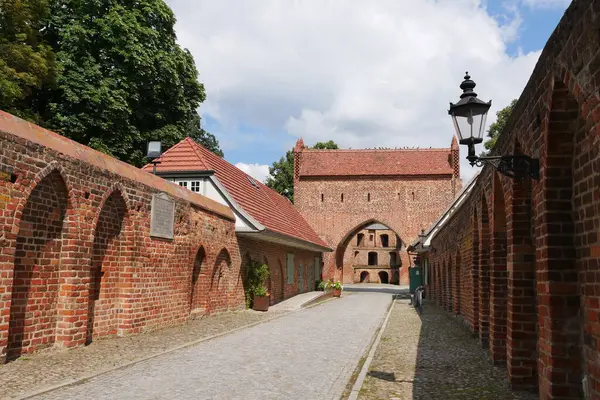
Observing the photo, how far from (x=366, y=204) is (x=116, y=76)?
2338 centimetres

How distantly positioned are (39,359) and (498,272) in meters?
7.24

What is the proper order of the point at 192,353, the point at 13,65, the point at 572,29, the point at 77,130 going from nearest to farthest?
the point at 572,29 < the point at 192,353 < the point at 13,65 < the point at 77,130

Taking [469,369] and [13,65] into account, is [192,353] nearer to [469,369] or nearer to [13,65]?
[469,369]

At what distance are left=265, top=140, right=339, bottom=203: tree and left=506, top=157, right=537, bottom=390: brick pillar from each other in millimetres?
46818

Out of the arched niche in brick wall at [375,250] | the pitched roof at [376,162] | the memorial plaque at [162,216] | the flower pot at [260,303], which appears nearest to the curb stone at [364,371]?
the memorial plaque at [162,216]

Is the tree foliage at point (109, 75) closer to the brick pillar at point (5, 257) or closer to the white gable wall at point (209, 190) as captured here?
the white gable wall at point (209, 190)

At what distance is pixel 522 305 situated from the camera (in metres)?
6.55

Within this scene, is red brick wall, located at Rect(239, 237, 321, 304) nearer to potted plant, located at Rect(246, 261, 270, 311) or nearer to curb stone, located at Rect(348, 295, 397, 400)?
potted plant, located at Rect(246, 261, 270, 311)

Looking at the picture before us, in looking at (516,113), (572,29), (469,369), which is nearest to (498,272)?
Result: (469,369)

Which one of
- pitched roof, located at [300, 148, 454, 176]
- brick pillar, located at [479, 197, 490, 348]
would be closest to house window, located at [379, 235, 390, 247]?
pitched roof, located at [300, 148, 454, 176]

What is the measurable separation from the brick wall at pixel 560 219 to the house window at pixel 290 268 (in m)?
17.3

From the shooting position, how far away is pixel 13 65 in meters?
19.7

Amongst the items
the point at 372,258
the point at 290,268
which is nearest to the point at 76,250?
the point at 290,268

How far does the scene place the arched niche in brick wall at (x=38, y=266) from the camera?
8070 mm
